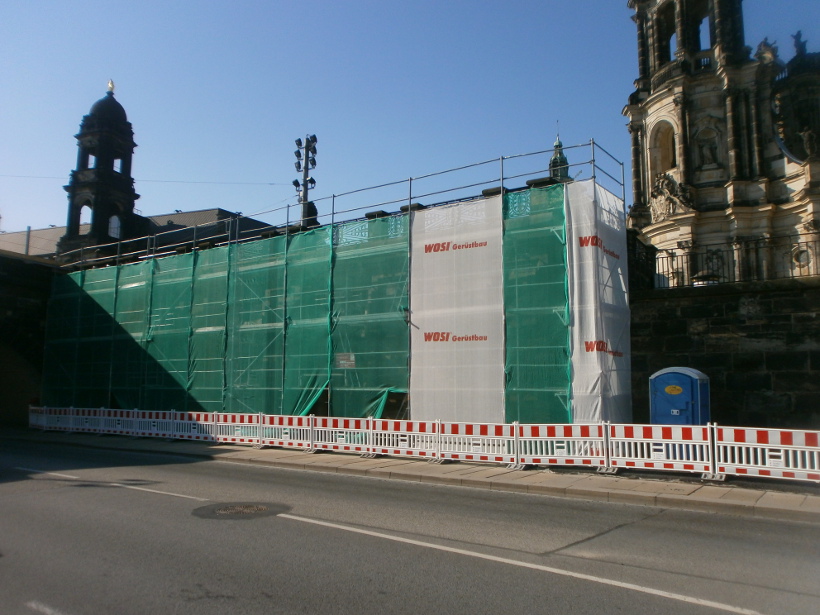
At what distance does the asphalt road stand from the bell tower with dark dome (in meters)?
38.6

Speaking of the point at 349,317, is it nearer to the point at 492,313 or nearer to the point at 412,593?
the point at 492,313

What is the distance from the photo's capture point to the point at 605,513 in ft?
29.4

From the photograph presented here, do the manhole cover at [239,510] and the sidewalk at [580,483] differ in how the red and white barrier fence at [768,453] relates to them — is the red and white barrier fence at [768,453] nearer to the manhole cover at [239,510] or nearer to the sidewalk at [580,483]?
the sidewalk at [580,483]

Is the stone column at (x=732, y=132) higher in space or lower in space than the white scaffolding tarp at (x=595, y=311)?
higher

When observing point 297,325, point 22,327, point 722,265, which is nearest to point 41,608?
point 297,325

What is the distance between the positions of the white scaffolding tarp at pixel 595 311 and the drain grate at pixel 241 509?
7.68 m

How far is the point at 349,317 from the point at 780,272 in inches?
664

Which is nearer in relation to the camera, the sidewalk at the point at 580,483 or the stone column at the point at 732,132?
the sidewalk at the point at 580,483

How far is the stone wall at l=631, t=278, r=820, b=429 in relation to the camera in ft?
44.9

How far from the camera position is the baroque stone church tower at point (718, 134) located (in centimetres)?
2988

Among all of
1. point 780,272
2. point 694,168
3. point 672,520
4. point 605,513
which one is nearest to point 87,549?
point 605,513

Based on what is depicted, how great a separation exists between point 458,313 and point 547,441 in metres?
4.31

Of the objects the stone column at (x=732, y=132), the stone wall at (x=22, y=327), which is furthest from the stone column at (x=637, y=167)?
the stone wall at (x=22, y=327)

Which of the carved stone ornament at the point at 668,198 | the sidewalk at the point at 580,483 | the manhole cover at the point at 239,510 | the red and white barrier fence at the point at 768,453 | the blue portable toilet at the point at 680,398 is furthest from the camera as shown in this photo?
the carved stone ornament at the point at 668,198
